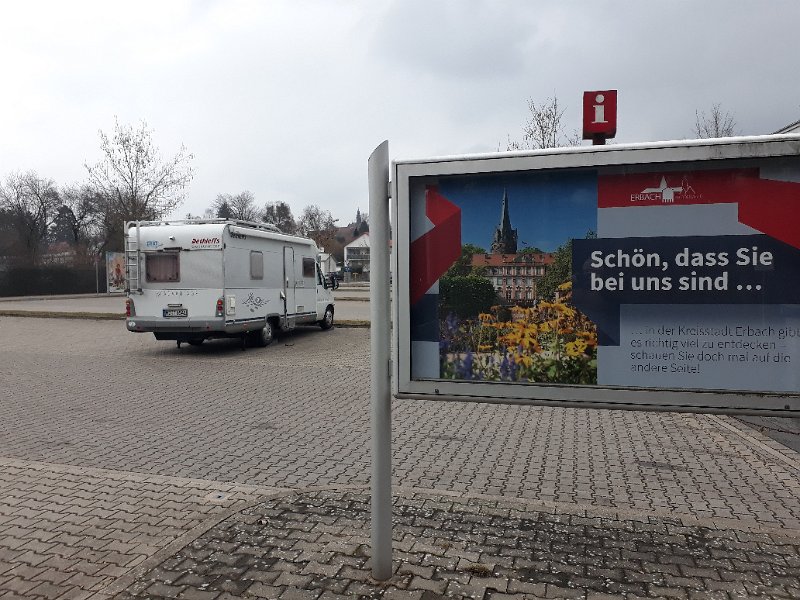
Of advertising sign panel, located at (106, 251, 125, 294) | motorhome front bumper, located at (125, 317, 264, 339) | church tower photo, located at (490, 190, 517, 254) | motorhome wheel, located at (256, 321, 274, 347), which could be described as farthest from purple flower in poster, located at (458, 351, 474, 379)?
advertising sign panel, located at (106, 251, 125, 294)

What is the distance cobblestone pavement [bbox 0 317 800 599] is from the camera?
146 inches

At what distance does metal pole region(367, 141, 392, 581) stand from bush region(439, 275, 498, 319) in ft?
1.23

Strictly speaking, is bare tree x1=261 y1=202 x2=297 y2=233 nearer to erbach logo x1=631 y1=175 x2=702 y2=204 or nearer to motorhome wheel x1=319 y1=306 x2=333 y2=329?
motorhome wheel x1=319 y1=306 x2=333 y2=329

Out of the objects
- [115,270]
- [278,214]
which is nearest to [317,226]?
[278,214]

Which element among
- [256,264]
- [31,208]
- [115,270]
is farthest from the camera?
[31,208]

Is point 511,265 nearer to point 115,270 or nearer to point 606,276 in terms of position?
point 606,276

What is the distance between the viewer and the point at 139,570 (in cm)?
374

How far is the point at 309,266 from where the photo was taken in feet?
58.3

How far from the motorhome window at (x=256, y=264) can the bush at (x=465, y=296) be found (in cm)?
1136

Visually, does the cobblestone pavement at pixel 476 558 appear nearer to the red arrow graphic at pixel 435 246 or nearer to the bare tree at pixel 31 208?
the red arrow graphic at pixel 435 246

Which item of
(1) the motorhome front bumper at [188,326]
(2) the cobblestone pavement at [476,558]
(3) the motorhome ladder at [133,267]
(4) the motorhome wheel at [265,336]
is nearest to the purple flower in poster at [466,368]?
(2) the cobblestone pavement at [476,558]

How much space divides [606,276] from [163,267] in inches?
474

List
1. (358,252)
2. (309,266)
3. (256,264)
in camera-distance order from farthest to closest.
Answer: (358,252), (309,266), (256,264)

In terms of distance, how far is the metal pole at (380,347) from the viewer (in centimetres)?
362
